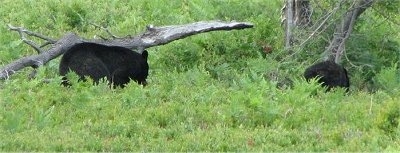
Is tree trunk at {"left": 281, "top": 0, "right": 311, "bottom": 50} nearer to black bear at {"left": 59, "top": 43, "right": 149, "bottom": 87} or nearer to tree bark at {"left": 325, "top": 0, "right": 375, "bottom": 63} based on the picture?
tree bark at {"left": 325, "top": 0, "right": 375, "bottom": 63}

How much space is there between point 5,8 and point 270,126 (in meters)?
11.8

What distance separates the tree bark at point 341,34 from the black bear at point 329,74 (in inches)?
29.9

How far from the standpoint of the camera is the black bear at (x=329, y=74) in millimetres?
11695

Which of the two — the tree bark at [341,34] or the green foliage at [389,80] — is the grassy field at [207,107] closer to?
the green foliage at [389,80]

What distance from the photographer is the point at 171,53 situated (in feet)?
45.5

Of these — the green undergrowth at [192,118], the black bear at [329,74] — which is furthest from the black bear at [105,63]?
the black bear at [329,74]

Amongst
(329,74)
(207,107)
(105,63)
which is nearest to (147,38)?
(105,63)

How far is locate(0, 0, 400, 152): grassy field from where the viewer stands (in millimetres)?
7984

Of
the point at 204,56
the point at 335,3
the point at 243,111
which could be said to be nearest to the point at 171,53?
the point at 204,56

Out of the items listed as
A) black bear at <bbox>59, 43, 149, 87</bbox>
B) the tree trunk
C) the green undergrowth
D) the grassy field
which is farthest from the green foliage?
black bear at <bbox>59, 43, 149, 87</bbox>

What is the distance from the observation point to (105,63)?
11.9 m

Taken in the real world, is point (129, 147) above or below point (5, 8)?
below

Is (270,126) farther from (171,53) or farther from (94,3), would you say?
(94,3)

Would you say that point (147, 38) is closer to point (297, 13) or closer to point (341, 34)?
point (341, 34)
